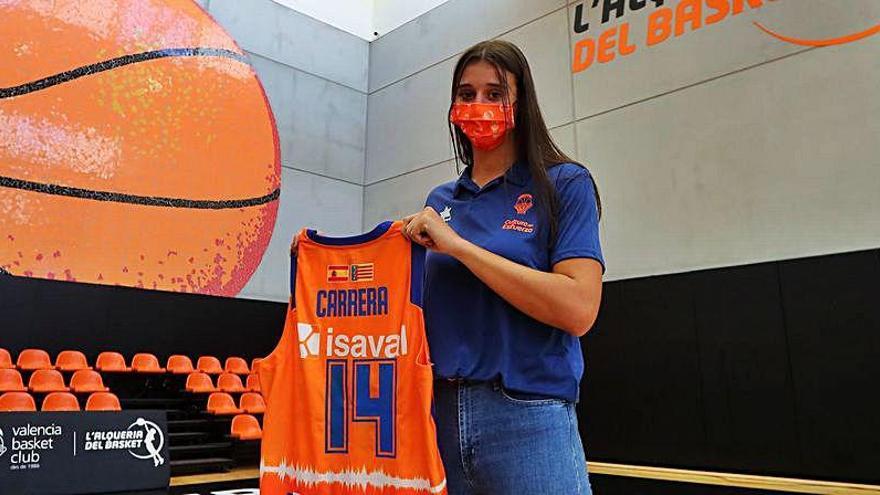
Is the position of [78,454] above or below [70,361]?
below

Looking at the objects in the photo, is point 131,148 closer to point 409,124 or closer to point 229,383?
point 229,383

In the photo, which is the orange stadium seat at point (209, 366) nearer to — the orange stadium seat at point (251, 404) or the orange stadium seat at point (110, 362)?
the orange stadium seat at point (251, 404)

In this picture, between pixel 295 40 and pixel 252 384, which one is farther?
pixel 295 40

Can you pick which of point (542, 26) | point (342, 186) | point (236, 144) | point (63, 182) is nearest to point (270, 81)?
point (236, 144)

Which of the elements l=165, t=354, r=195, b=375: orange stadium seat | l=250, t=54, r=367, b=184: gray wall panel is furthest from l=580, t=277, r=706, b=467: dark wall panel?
l=250, t=54, r=367, b=184: gray wall panel

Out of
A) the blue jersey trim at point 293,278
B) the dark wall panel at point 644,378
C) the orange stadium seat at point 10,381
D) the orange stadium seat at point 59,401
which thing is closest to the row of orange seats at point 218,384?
the orange stadium seat at point 59,401

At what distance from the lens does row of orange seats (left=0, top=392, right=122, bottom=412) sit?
4.04 meters

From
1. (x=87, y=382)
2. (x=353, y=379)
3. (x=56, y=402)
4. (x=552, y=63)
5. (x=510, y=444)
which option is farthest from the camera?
(x=552, y=63)

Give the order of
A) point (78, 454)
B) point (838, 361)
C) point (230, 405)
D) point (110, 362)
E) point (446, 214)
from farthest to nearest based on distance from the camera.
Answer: point (230, 405), point (110, 362), point (838, 361), point (78, 454), point (446, 214)

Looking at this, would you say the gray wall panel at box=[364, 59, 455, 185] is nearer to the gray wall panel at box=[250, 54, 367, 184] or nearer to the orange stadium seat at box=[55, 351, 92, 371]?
the gray wall panel at box=[250, 54, 367, 184]

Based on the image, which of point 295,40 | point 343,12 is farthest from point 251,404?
point 343,12

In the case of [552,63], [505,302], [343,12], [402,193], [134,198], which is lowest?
[505,302]

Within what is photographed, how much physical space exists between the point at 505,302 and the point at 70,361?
15.9 feet

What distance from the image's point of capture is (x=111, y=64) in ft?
17.8
